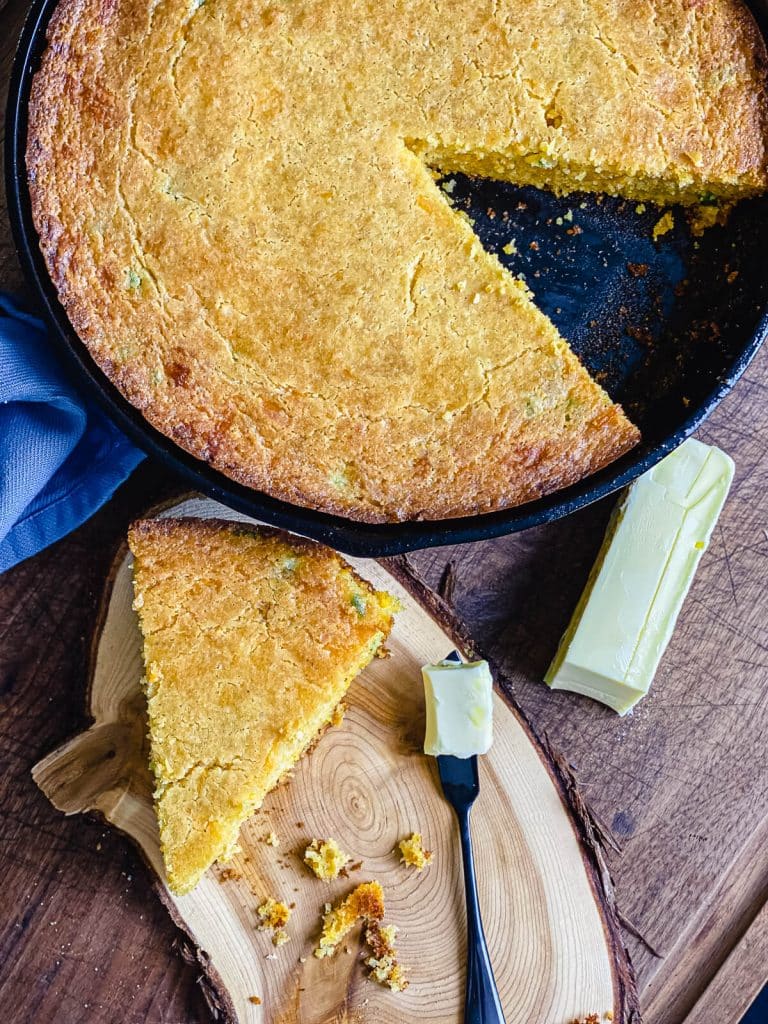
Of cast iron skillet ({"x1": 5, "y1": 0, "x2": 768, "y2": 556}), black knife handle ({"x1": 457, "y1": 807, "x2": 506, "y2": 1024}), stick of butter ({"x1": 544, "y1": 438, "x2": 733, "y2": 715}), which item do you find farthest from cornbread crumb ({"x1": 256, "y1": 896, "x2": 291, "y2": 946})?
cast iron skillet ({"x1": 5, "y1": 0, "x2": 768, "y2": 556})

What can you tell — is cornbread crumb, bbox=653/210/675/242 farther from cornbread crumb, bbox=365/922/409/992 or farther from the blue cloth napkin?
cornbread crumb, bbox=365/922/409/992

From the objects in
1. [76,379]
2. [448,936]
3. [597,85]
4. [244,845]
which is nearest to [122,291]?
[76,379]

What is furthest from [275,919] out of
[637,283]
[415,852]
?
[637,283]

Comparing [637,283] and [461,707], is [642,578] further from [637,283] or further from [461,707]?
[637,283]

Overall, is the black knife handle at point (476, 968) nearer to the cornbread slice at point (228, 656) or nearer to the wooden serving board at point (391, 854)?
the wooden serving board at point (391, 854)

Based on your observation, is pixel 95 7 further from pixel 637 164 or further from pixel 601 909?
pixel 601 909

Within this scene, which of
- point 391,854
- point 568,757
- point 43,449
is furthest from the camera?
point 568,757

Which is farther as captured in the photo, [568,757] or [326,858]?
[568,757]
